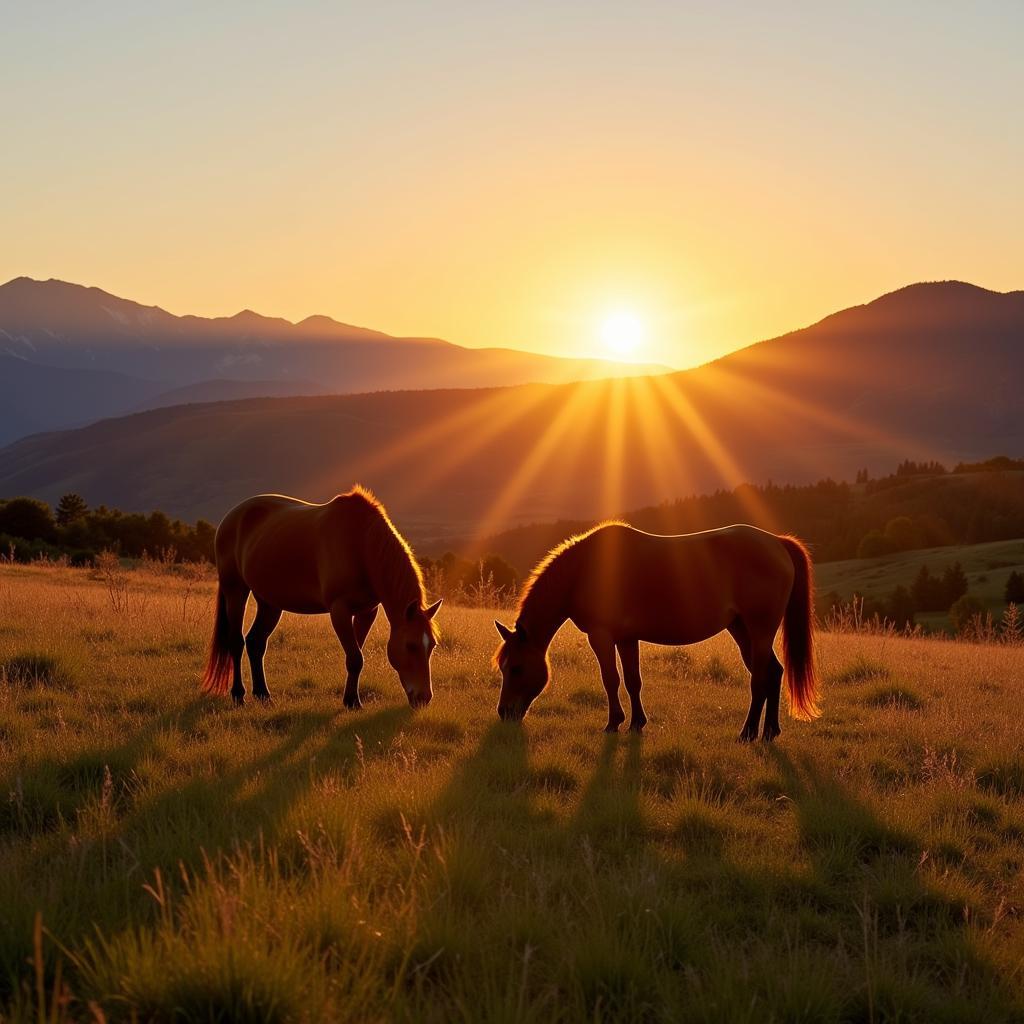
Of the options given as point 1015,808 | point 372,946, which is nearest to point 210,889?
point 372,946

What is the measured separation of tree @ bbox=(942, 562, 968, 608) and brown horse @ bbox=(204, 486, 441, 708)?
95404 millimetres

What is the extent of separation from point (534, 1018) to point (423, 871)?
1.57 m

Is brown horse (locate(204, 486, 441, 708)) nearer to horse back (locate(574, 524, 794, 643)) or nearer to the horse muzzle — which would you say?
the horse muzzle

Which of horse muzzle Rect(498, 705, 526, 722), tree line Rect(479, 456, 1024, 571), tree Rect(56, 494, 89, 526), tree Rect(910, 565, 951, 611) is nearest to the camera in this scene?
horse muzzle Rect(498, 705, 526, 722)

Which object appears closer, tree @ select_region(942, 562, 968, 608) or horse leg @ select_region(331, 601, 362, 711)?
horse leg @ select_region(331, 601, 362, 711)

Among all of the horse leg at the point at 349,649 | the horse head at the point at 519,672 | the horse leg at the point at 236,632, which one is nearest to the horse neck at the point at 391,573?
the horse leg at the point at 349,649

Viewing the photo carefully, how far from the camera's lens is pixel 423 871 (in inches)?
188

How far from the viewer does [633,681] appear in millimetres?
9383

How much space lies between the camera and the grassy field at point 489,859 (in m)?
3.59

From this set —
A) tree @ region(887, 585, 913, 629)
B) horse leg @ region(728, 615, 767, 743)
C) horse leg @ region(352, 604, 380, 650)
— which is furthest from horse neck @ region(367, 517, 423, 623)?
tree @ region(887, 585, 913, 629)

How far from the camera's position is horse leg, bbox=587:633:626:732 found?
9125 mm

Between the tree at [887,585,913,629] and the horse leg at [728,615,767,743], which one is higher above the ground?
the horse leg at [728,615,767,743]

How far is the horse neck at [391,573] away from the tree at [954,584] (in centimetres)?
9554

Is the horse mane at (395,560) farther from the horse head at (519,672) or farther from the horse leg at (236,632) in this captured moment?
the horse leg at (236,632)
